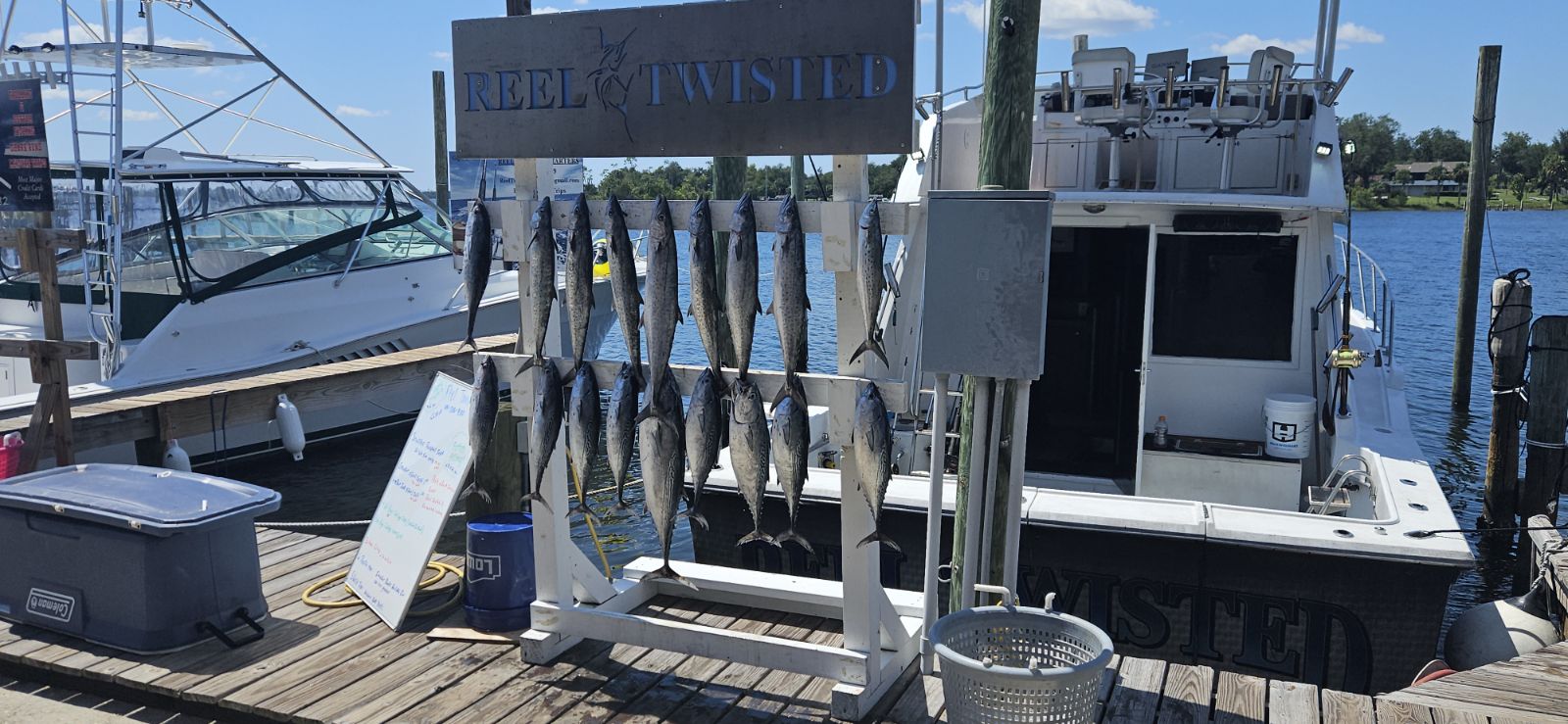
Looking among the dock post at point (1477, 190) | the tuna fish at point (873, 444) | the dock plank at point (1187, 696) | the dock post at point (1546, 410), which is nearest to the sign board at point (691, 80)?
the tuna fish at point (873, 444)

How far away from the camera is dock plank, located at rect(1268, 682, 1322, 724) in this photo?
361cm

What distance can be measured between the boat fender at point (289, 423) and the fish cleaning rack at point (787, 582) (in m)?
5.33

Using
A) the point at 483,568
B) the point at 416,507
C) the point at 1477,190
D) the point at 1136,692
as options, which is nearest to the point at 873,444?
the point at 1136,692

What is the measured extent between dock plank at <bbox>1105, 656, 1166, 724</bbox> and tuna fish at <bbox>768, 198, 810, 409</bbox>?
155 centimetres

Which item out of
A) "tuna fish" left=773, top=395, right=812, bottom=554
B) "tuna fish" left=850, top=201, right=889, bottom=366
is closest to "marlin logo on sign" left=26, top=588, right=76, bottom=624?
"tuna fish" left=773, top=395, right=812, bottom=554

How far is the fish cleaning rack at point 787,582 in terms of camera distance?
3.58m

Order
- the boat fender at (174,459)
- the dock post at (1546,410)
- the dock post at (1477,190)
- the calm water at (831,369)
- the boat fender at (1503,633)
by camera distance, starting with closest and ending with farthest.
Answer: the boat fender at (1503,633)
the boat fender at (174,459)
the dock post at (1546,410)
the calm water at (831,369)
the dock post at (1477,190)

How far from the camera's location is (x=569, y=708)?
385 cm

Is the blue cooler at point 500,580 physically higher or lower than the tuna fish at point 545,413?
lower

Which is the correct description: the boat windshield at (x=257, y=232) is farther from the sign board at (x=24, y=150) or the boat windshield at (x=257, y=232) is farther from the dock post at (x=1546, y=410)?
the dock post at (x=1546, y=410)

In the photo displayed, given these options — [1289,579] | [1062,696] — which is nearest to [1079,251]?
[1289,579]

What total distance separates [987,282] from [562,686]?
82.4 inches

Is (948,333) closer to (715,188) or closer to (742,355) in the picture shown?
(742,355)

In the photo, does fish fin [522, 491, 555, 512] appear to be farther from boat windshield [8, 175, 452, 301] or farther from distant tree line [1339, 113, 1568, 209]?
distant tree line [1339, 113, 1568, 209]
